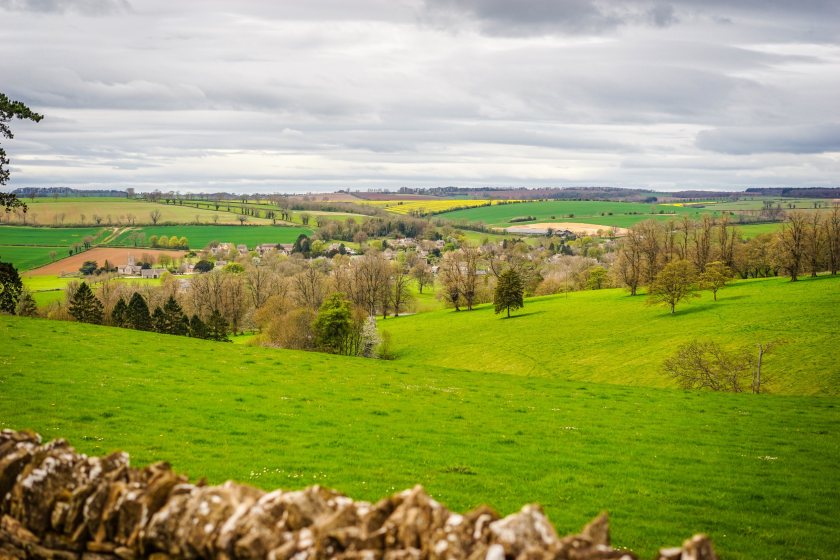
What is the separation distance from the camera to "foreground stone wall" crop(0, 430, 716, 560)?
4.72 meters

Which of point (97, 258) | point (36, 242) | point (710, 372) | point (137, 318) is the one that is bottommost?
point (137, 318)

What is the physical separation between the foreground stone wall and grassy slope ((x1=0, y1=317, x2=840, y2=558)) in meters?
7.25

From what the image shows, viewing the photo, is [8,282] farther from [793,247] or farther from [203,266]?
[203,266]

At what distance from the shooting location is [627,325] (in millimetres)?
67562

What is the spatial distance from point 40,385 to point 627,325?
5890 centimetres

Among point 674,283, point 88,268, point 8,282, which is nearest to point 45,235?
point 88,268

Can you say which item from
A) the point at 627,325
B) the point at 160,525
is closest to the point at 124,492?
the point at 160,525

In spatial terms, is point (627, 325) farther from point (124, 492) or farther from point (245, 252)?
point (245, 252)

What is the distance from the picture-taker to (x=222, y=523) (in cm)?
522

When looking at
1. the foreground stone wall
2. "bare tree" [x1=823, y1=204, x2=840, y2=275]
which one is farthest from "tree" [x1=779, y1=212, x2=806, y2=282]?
A: the foreground stone wall

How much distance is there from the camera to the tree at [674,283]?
2653 inches

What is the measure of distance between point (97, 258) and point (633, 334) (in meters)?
123

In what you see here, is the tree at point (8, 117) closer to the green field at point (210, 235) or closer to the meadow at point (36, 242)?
the meadow at point (36, 242)

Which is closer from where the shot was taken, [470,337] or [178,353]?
[178,353]
